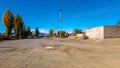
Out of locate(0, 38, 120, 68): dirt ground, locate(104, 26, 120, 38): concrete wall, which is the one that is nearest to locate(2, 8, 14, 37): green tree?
locate(104, 26, 120, 38): concrete wall

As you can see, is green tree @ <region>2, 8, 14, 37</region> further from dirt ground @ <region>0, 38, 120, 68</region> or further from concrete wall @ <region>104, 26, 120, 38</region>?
dirt ground @ <region>0, 38, 120, 68</region>

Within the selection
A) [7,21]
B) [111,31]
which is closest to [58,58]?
[111,31]

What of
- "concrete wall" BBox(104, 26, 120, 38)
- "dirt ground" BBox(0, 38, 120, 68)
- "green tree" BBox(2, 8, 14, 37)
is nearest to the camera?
"dirt ground" BBox(0, 38, 120, 68)

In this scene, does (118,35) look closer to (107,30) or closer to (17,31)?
(107,30)

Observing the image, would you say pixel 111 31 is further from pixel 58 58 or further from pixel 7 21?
pixel 7 21

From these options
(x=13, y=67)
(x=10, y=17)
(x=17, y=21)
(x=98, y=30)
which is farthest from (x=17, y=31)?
(x=13, y=67)

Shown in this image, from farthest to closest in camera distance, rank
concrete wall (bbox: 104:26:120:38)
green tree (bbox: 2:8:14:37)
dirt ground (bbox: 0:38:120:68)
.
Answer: green tree (bbox: 2:8:14:37), concrete wall (bbox: 104:26:120:38), dirt ground (bbox: 0:38:120:68)

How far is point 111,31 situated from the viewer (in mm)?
58656

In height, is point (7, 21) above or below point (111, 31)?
above

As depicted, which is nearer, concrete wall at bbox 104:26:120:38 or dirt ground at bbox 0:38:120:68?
dirt ground at bbox 0:38:120:68

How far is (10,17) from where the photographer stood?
93.4m

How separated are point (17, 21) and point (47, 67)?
10060 centimetres

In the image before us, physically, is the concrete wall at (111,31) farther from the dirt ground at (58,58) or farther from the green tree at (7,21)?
the green tree at (7,21)

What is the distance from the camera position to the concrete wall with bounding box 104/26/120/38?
58531 millimetres
